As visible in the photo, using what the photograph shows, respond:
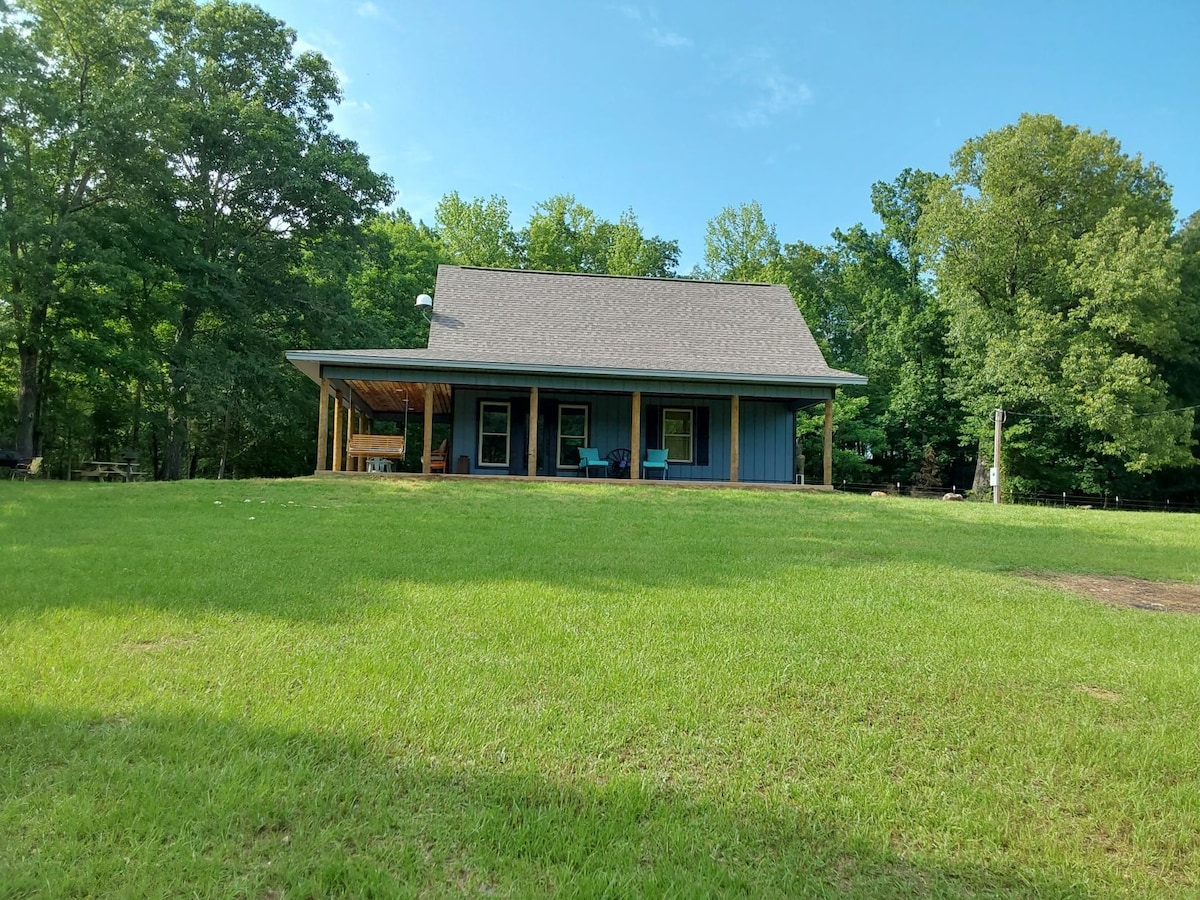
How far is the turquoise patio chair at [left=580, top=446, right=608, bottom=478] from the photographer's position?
51.7 feet

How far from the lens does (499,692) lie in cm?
299

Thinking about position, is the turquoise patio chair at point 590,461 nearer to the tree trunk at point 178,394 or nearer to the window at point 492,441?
the window at point 492,441

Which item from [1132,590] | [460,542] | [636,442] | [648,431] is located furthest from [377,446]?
[1132,590]

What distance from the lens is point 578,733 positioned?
264 centimetres

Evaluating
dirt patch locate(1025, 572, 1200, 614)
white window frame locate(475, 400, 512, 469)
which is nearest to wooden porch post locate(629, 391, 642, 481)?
white window frame locate(475, 400, 512, 469)

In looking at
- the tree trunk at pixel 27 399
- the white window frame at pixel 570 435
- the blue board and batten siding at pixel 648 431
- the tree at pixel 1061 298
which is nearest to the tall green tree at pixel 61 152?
the tree trunk at pixel 27 399

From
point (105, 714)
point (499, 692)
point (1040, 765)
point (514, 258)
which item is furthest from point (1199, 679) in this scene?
point (514, 258)

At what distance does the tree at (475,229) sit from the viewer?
34656mm

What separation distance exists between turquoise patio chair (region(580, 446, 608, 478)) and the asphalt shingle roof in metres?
2.12

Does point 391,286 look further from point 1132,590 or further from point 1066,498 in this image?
point 1066,498

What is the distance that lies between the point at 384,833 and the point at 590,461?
13772 millimetres

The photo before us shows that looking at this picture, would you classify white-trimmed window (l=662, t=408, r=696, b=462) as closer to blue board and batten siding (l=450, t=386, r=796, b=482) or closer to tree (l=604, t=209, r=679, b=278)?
blue board and batten siding (l=450, t=386, r=796, b=482)

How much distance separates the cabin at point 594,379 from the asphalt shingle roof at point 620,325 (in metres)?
0.06

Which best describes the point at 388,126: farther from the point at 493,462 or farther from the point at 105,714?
the point at 105,714
